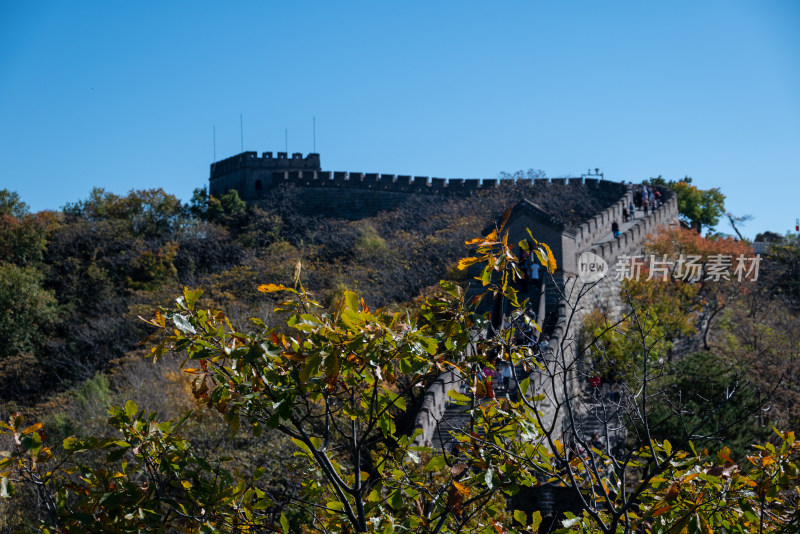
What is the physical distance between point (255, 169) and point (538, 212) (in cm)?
2547

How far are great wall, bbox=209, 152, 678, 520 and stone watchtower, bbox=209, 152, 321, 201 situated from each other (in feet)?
0.16

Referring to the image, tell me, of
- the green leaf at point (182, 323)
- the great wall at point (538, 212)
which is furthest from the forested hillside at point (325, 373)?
the great wall at point (538, 212)

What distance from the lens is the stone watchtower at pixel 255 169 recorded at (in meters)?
41.8

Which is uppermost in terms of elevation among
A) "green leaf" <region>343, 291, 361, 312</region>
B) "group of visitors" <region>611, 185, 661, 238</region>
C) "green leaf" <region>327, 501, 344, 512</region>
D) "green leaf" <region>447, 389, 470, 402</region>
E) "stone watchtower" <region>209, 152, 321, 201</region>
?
"stone watchtower" <region>209, 152, 321, 201</region>

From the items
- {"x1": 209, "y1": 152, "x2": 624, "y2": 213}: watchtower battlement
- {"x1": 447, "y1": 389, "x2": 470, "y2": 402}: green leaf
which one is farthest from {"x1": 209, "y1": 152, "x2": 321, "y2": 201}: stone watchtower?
{"x1": 447, "y1": 389, "x2": 470, "y2": 402}: green leaf

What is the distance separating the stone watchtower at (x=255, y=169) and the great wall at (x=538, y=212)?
49 mm

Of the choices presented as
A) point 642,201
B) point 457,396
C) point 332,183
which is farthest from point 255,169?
point 457,396

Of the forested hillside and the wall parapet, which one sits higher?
the wall parapet

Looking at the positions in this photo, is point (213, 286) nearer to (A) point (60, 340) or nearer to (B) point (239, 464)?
(A) point (60, 340)

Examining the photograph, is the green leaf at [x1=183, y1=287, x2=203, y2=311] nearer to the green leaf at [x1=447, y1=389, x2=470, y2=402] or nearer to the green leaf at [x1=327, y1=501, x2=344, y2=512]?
the green leaf at [x1=327, y1=501, x2=344, y2=512]

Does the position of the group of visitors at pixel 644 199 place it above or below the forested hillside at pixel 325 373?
above

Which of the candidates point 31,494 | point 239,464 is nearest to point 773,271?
point 239,464

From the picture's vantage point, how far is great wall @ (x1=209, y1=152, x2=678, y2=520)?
15706 mm

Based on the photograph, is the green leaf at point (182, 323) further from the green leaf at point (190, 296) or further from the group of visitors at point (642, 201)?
the group of visitors at point (642, 201)
